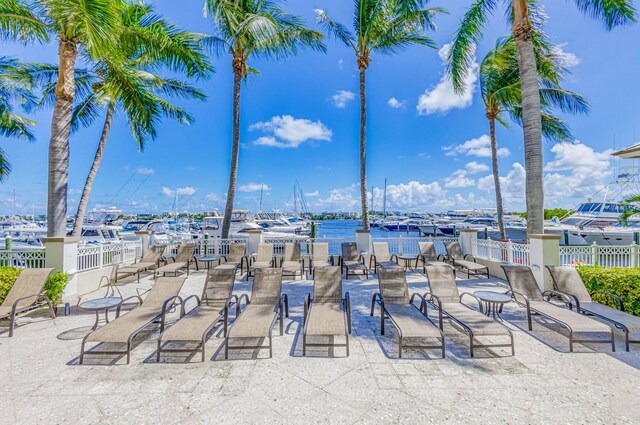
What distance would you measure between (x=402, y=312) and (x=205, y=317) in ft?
10.3

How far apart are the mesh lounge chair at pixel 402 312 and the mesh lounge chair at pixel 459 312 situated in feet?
1.09

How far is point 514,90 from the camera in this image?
11867 mm

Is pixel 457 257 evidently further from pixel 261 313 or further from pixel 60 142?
pixel 60 142

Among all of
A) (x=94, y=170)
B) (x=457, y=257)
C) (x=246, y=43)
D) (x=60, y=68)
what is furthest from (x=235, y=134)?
(x=457, y=257)

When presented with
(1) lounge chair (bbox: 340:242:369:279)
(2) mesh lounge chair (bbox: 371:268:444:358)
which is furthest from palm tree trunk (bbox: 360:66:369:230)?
(2) mesh lounge chair (bbox: 371:268:444:358)

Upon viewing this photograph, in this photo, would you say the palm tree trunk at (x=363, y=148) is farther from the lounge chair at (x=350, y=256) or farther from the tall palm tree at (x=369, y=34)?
the lounge chair at (x=350, y=256)

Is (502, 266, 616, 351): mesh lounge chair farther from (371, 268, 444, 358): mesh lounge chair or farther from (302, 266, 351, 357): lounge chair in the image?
(302, 266, 351, 357): lounge chair

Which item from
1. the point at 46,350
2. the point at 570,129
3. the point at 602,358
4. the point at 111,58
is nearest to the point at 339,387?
the point at 602,358

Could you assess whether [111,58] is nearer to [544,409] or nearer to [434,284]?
[434,284]

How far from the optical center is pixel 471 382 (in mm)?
3041

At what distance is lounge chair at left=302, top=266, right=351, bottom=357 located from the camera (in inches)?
148

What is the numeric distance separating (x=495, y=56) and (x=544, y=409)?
534 inches

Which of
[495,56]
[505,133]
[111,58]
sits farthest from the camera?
[505,133]

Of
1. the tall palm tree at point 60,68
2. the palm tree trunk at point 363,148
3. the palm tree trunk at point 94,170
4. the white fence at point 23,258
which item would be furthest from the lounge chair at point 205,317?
the palm tree trunk at point 94,170
